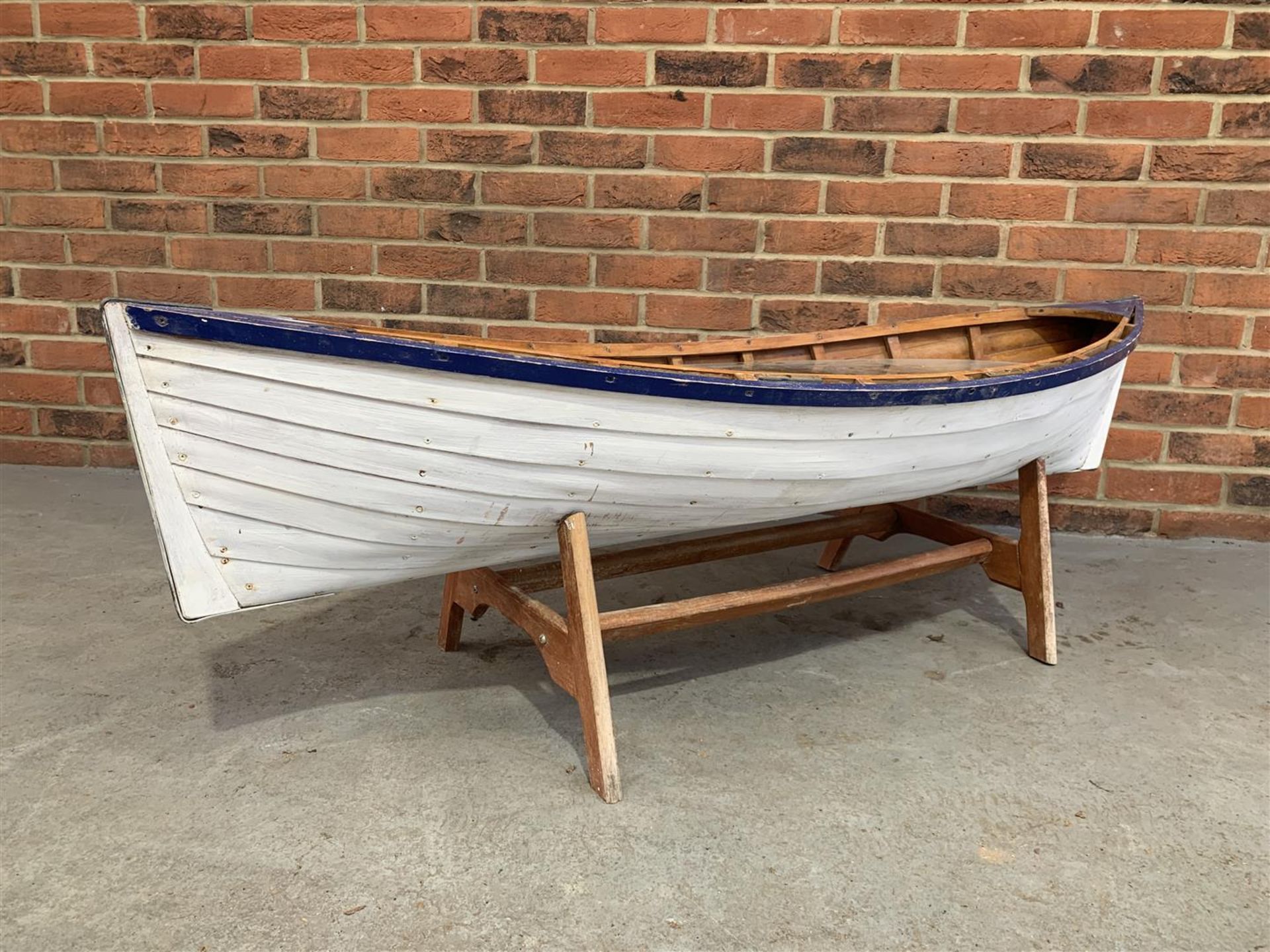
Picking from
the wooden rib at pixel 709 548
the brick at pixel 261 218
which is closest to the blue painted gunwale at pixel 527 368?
the wooden rib at pixel 709 548

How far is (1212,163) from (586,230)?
6.91 feet

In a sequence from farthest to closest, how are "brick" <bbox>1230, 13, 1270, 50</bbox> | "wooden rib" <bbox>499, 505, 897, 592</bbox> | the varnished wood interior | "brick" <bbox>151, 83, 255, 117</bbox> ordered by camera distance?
1. "brick" <bbox>151, 83, 255, 117</bbox>
2. "brick" <bbox>1230, 13, 1270, 50</bbox>
3. the varnished wood interior
4. "wooden rib" <bbox>499, 505, 897, 592</bbox>

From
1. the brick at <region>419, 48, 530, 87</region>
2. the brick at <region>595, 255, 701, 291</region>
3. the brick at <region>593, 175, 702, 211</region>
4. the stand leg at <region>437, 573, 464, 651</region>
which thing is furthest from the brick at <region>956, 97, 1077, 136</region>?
the stand leg at <region>437, 573, 464, 651</region>

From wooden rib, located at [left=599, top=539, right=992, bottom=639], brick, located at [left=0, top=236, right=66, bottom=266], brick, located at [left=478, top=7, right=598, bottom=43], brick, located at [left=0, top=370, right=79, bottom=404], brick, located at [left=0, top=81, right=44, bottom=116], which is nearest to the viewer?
wooden rib, located at [left=599, top=539, right=992, bottom=639]

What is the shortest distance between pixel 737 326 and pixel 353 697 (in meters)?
Answer: 1.93

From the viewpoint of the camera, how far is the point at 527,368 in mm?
1719

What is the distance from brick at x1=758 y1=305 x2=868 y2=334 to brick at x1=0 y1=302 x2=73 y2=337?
8.88 ft

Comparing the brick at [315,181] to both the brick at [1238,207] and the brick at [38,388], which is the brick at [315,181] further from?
the brick at [1238,207]

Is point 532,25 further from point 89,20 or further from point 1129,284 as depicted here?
point 1129,284

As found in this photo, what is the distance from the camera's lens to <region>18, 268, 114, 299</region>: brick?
3.79 meters

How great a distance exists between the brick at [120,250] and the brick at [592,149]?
1536mm

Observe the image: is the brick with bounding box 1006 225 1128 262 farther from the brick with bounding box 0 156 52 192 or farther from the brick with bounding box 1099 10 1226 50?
the brick with bounding box 0 156 52 192

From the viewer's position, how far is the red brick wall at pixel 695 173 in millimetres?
3248

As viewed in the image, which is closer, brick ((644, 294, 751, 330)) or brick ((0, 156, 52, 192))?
brick ((644, 294, 751, 330))
